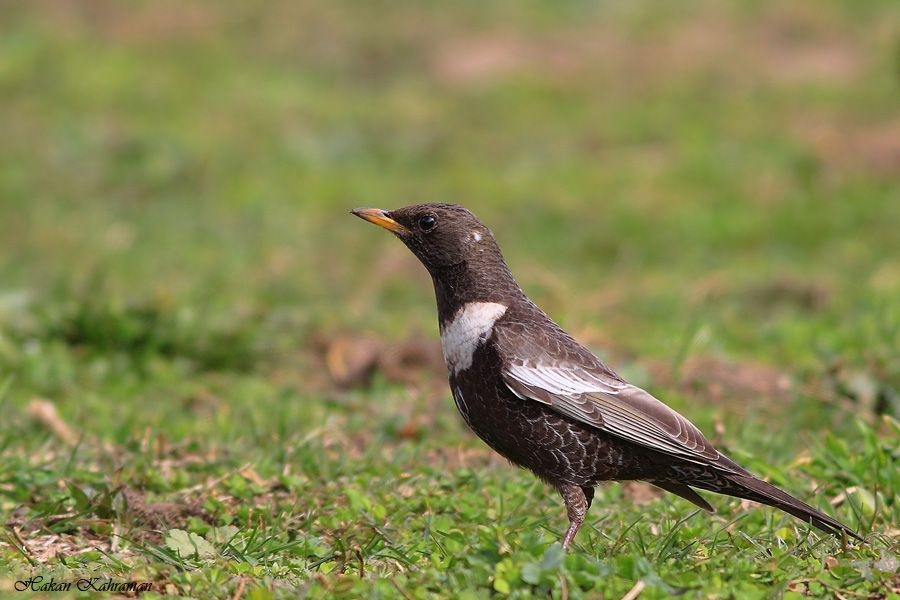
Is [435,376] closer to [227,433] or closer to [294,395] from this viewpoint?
[294,395]

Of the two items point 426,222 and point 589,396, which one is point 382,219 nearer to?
point 426,222

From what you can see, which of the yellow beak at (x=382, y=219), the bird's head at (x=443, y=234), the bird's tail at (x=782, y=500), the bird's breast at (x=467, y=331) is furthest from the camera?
the yellow beak at (x=382, y=219)

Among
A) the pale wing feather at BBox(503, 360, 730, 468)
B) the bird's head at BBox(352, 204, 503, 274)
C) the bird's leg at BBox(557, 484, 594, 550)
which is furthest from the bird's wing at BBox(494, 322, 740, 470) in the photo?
the bird's head at BBox(352, 204, 503, 274)

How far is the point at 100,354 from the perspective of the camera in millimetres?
7090

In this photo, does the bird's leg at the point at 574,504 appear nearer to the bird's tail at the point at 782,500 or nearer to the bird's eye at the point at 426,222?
the bird's tail at the point at 782,500

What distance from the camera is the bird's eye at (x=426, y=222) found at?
194 inches

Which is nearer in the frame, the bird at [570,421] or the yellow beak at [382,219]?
the bird at [570,421]

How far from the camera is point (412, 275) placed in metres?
9.66

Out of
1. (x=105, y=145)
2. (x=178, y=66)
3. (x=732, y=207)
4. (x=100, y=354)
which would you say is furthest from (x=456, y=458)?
(x=178, y=66)

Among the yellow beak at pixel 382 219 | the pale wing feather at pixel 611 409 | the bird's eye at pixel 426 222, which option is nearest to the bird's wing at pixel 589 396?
the pale wing feather at pixel 611 409

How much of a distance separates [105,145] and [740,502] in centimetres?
817

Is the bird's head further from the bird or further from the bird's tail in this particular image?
the bird's tail

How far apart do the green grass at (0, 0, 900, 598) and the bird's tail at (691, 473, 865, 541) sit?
97 millimetres

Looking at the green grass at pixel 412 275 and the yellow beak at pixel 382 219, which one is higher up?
the yellow beak at pixel 382 219
